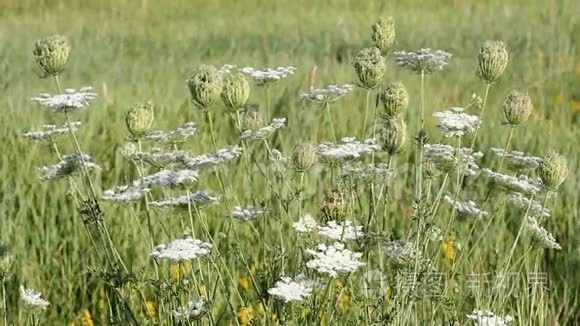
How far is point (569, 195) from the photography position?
11.2 ft

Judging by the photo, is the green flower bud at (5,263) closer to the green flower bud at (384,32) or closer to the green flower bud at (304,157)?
the green flower bud at (304,157)

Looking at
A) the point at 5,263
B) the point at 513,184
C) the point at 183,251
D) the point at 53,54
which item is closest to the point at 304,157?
the point at 183,251

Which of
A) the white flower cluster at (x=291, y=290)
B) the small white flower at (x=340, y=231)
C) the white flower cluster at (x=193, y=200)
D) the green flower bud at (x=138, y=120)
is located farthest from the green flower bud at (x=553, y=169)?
the green flower bud at (x=138, y=120)

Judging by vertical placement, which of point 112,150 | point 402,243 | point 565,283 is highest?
point 402,243

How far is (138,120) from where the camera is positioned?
1.85 metres

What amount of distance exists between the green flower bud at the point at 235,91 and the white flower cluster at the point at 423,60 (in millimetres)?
365

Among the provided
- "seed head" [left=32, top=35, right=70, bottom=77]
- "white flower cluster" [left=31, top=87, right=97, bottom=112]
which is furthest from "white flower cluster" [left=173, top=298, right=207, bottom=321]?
"seed head" [left=32, top=35, right=70, bottom=77]

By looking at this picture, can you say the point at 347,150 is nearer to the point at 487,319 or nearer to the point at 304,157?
the point at 304,157

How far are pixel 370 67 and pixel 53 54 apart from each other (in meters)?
0.69

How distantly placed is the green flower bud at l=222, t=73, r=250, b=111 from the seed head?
1.17ft

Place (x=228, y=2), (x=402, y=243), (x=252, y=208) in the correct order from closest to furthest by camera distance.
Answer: (x=402, y=243), (x=252, y=208), (x=228, y=2)

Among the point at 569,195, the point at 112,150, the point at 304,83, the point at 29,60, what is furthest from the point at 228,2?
the point at 569,195

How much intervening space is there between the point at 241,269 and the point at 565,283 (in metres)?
1.09

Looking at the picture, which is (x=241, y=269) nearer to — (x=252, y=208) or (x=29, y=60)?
(x=252, y=208)
